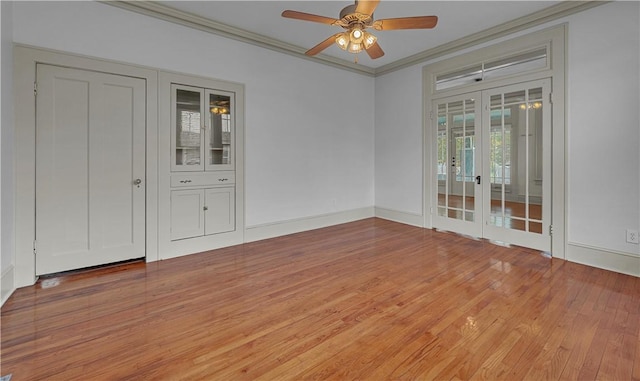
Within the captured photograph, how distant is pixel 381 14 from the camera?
12.7 feet

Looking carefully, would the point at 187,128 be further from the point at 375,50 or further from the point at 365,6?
the point at 365,6

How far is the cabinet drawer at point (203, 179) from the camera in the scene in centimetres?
385

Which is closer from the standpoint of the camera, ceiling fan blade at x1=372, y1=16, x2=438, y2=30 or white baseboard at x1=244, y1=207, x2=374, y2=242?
ceiling fan blade at x1=372, y1=16, x2=438, y2=30

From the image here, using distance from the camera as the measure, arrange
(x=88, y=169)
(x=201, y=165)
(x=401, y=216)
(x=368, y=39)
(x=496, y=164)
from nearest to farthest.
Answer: (x=368, y=39) < (x=88, y=169) < (x=201, y=165) < (x=496, y=164) < (x=401, y=216)

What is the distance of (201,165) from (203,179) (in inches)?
7.4

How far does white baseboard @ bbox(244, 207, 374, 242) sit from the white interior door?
4.95 feet

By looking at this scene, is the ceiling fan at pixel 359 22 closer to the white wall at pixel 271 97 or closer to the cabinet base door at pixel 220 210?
the white wall at pixel 271 97

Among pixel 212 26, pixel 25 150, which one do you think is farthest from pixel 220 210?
pixel 212 26

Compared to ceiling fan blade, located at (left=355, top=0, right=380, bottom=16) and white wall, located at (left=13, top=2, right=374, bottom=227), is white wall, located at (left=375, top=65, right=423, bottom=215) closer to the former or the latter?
white wall, located at (left=13, top=2, right=374, bottom=227)

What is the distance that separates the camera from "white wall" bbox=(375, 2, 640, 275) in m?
3.18

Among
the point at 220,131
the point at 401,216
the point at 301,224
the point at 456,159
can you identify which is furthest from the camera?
the point at 401,216

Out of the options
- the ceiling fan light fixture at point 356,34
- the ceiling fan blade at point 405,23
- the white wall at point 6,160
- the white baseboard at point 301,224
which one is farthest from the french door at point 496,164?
the white wall at point 6,160

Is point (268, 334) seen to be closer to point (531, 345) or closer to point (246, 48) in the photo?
point (531, 345)

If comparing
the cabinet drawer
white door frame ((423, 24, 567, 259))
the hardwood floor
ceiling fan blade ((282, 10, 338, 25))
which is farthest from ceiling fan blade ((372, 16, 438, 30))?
the cabinet drawer
